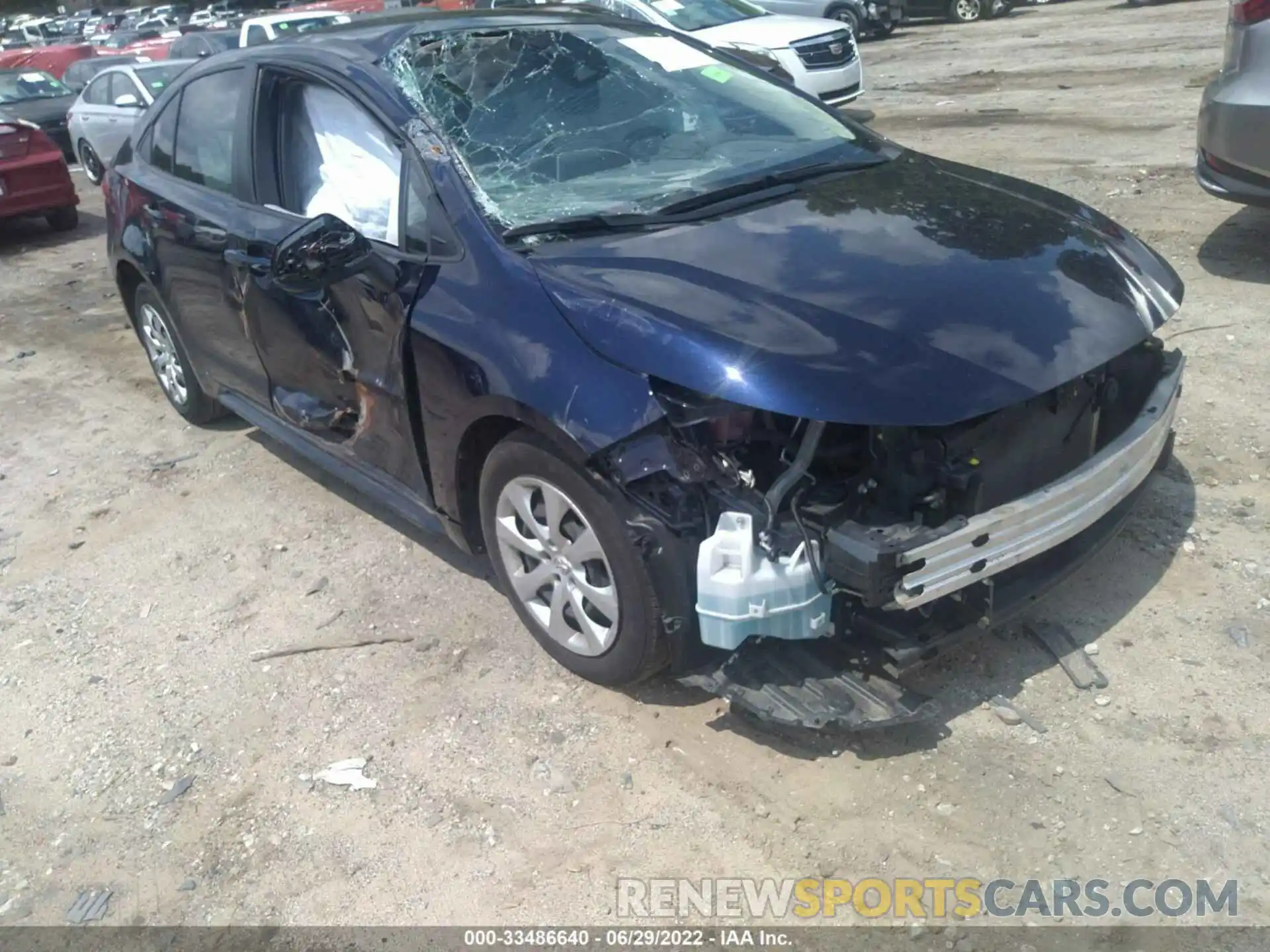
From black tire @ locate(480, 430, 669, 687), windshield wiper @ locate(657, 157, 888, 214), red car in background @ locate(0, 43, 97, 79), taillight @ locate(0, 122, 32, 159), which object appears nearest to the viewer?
black tire @ locate(480, 430, 669, 687)

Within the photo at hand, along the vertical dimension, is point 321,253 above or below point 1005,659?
above

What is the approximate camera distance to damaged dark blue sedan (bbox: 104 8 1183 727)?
277 centimetres

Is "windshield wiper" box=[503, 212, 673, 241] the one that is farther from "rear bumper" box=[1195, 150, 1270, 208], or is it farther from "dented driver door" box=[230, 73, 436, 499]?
"rear bumper" box=[1195, 150, 1270, 208]

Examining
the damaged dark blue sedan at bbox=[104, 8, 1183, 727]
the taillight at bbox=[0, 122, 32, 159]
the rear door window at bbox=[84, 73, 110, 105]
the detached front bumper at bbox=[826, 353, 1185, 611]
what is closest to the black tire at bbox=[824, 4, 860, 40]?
the rear door window at bbox=[84, 73, 110, 105]

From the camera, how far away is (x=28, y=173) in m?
10.4

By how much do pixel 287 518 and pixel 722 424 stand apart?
251cm

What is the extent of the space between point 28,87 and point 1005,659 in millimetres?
17176

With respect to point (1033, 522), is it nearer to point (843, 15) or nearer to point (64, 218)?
point (64, 218)

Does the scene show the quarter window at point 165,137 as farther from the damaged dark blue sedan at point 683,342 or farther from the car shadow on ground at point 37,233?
the car shadow on ground at point 37,233

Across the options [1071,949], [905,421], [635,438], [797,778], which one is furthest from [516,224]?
[1071,949]

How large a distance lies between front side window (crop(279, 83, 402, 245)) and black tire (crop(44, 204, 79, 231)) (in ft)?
27.5

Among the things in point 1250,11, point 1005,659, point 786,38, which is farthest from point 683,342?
point 786,38

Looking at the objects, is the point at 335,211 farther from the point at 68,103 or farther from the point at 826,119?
the point at 68,103

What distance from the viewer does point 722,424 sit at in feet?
9.43
